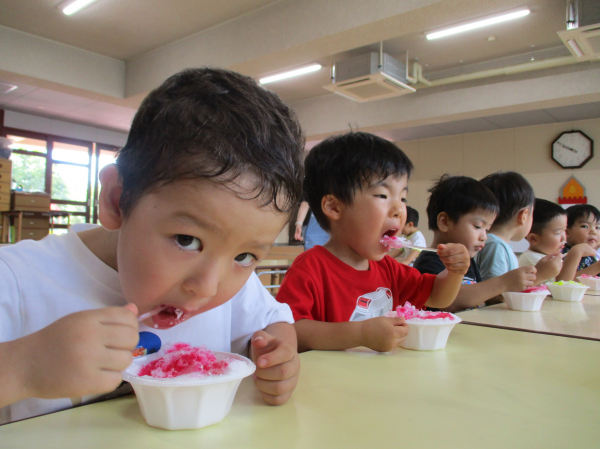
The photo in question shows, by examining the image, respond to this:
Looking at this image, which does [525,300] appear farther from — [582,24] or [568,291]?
[582,24]

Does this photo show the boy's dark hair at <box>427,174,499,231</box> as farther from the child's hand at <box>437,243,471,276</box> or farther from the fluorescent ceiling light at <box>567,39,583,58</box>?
the fluorescent ceiling light at <box>567,39,583,58</box>

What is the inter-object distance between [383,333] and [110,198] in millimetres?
533

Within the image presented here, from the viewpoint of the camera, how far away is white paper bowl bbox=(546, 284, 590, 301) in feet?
5.74

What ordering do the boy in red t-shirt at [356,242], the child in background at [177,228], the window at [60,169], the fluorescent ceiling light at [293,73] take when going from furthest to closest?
the window at [60,169] → the fluorescent ceiling light at [293,73] → the boy in red t-shirt at [356,242] → the child in background at [177,228]

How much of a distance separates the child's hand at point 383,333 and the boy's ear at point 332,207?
510mm

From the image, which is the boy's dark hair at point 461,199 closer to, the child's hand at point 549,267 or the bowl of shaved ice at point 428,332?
the child's hand at point 549,267

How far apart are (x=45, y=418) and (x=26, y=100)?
8471 mm

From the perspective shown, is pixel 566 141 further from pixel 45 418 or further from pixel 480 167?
pixel 45 418

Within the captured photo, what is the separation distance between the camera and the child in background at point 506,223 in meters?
2.22

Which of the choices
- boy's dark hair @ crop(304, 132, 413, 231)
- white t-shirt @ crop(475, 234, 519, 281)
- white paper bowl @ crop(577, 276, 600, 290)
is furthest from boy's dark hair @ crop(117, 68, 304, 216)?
white paper bowl @ crop(577, 276, 600, 290)

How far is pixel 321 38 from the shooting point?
162 inches

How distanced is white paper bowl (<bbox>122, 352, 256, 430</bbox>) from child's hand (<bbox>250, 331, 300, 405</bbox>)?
0.08 meters

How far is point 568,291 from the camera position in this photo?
5.80ft

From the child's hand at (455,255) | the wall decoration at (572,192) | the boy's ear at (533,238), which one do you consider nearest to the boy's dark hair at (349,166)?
the child's hand at (455,255)
